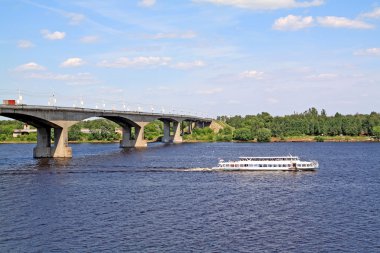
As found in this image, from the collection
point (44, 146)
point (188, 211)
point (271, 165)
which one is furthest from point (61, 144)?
point (188, 211)

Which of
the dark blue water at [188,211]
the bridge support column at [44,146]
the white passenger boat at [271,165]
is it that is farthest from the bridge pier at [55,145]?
the white passenger boat at [271,165]

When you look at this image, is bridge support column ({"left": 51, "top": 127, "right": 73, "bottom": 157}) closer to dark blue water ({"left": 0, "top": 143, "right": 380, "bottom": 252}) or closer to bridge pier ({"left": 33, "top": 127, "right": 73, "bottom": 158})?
bridge pier ({"left": 33, "top": 127, "right": 73, "bottom": 158})

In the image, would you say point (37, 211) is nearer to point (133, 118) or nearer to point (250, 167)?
point (250, 167)

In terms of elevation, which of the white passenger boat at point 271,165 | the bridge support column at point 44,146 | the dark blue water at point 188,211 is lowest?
the dark blue water at point 188,211

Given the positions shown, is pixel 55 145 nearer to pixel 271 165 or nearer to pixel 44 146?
pixel 44 146

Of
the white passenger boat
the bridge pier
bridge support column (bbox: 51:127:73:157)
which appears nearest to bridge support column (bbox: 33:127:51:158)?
the bridge pier

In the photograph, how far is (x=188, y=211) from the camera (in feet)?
207

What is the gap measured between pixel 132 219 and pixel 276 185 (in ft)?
113

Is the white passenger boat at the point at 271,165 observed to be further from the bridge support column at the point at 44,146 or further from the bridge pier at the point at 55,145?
the bridge support column at the point at 44,146

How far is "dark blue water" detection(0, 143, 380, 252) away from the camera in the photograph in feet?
161

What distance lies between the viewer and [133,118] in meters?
191

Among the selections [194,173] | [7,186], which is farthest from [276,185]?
[7,186]

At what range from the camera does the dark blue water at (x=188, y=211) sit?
4900 centimetres

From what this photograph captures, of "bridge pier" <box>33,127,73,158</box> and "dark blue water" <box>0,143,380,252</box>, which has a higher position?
"bridge pier" <box>33,127,73,158</box>
